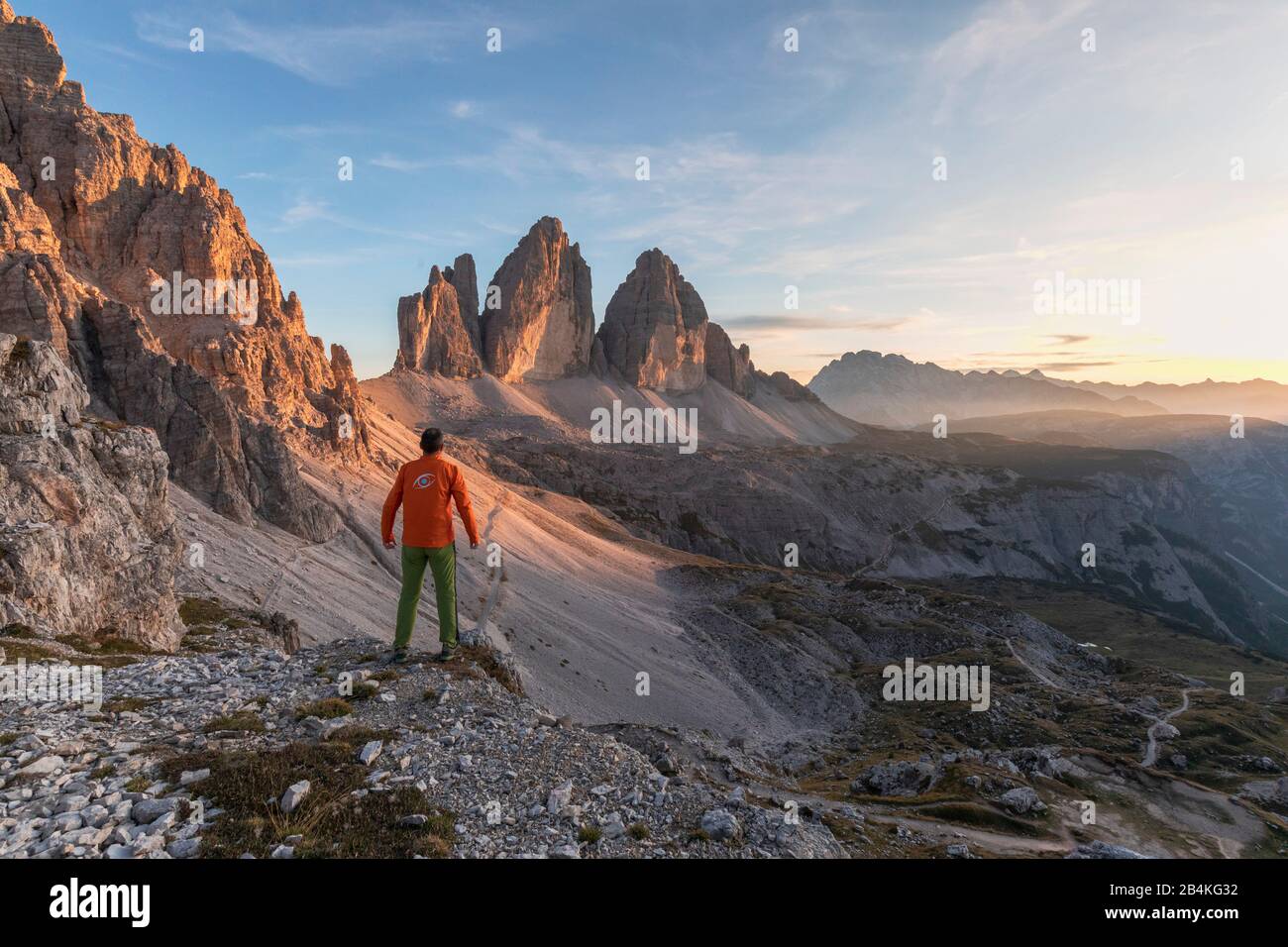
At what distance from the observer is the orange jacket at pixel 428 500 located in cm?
1370

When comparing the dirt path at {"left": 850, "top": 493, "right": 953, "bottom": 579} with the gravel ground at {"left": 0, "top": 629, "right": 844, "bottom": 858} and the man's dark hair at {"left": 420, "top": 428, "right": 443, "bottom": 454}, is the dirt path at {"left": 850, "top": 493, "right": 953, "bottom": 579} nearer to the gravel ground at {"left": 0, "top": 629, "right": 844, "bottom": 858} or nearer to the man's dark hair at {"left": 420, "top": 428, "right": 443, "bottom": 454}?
the man's dark hair at {"left": 420, "top": 428, "right": 443, "bottom": 454}

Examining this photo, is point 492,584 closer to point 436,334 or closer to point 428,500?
point 428,500

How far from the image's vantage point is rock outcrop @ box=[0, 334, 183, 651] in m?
15.7

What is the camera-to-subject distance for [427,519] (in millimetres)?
Result: 13711

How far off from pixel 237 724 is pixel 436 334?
16772cm

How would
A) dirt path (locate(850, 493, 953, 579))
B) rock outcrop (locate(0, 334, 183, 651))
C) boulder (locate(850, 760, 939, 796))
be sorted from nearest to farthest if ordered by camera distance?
rock outcrop (locate(0, 334, 183, 651)) < boulder (locate(850, 760, 939, 796)) < dirt path (locate(850, 493, 953, 579))

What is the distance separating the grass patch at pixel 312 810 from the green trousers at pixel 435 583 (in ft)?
14.3

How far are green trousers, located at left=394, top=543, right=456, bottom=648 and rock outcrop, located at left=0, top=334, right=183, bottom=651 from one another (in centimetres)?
Result: 776

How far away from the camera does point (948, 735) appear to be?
43.5m

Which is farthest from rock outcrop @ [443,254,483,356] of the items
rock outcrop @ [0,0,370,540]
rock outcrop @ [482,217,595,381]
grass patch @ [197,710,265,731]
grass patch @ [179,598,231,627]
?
grass patch @ [197,710,265,731]

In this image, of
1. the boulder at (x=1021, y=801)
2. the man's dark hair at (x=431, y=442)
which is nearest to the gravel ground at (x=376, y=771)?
the man's dark hair at (x=431, y=442)

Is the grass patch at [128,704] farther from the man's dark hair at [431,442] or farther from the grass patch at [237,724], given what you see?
the man's dark hair at [431,442]
